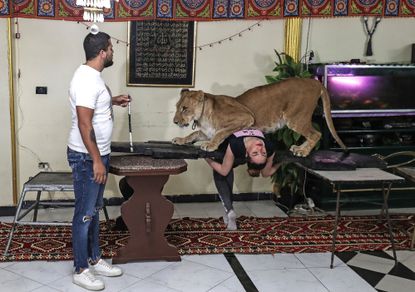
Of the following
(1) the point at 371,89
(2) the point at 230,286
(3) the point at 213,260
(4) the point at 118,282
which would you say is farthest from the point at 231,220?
(1) the point at 371,89

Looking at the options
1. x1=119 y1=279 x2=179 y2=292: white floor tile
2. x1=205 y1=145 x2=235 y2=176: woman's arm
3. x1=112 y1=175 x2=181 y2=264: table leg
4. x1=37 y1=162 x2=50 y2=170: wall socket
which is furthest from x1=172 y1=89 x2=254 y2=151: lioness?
x1=37 y1=162 x2=50 y2=170: wall socket

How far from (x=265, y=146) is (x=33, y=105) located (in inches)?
94.3

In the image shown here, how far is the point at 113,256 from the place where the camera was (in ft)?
11.8

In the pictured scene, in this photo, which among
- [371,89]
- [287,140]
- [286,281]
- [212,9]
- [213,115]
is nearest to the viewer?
[286,281]

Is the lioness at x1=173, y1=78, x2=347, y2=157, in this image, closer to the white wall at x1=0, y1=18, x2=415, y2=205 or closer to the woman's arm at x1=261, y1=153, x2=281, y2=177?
the woman's arm at x1=261, y1=153, x2=281, y2=177

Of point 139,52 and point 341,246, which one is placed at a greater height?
point 139,52

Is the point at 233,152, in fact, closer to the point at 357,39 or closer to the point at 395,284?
the point at 395,284

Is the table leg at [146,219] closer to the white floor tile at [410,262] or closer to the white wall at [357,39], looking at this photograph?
the white floor tile at [410,262]

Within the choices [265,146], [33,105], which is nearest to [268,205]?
[265,146]

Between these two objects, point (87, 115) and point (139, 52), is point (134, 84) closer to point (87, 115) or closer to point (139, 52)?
point (139, 52)

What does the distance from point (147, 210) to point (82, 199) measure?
1.81ft

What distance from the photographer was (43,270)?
11.1ft

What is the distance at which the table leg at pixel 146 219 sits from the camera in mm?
3477

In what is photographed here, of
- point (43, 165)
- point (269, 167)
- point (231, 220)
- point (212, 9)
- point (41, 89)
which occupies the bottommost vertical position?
point (231, 220)
